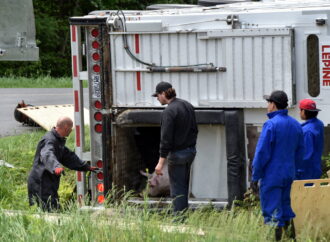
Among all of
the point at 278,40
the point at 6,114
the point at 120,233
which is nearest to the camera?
the point at 120,233

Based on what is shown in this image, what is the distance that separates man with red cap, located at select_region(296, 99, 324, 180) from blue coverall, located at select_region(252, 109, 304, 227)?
1.88 feet

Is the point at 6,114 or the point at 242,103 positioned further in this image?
the point at 6,114

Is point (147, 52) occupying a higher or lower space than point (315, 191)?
higher

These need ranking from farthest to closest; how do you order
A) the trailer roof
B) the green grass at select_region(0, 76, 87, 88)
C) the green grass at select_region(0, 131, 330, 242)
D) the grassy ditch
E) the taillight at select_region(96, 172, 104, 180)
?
the green grass at select_region(0, 76, 87, 88) < the grassy ditch < the taillight at select_region(96, 172, 104, 180) < the trailer roof < the green grass at select_region(0, 131, 330, 242)

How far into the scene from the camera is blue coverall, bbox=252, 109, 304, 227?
24.6 feet

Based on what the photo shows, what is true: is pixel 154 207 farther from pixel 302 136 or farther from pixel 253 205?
pixel 302 136

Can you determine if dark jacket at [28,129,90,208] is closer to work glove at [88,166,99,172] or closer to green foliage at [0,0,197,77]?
work glove at [88,166,99,172]

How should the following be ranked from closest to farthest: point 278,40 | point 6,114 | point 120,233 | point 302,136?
point 120,233 < point 302,136 < point 278,40 < point 6,114

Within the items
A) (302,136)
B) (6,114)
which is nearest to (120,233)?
(302,136)

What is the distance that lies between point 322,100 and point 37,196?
286 cm

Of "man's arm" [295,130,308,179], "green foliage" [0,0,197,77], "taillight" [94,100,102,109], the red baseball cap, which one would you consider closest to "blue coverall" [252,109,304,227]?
"man's arm" [295,130,308,179]

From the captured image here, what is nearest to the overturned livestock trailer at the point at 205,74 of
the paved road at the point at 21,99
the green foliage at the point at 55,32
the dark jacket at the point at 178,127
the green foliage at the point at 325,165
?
the dark jacket at the point at 178,127

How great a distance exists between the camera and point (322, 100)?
8492 millimetres

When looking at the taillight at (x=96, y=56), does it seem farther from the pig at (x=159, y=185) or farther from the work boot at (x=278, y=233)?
the work boot at (x=278, y=233)
